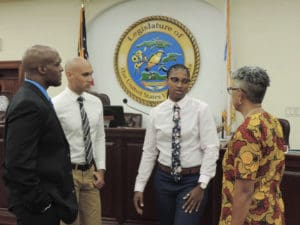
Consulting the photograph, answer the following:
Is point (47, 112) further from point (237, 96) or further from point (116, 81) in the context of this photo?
point (116, 81)

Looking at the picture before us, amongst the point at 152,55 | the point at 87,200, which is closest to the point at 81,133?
the point at 87,200

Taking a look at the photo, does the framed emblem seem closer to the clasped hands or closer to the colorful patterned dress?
the clasped hands

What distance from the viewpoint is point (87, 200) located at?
2410 mm

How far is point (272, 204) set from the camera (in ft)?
5.66

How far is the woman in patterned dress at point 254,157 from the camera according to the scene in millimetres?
1641

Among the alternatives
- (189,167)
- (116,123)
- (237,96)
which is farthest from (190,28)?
(237,96)

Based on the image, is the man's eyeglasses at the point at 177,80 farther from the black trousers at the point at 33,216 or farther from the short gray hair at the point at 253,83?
the black trousers at the point at 33,216

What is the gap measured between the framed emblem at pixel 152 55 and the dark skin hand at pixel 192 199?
3668 millimetres

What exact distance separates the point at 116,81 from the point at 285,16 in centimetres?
267

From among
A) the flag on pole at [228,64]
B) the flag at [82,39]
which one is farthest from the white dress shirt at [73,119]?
the flag at [82,39]

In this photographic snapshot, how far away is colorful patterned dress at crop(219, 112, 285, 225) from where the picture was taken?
5.37 ft

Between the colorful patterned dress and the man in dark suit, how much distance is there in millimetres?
767

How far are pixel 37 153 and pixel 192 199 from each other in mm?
1003

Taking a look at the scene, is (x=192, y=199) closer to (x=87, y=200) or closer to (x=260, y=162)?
(x=87, y=200)
